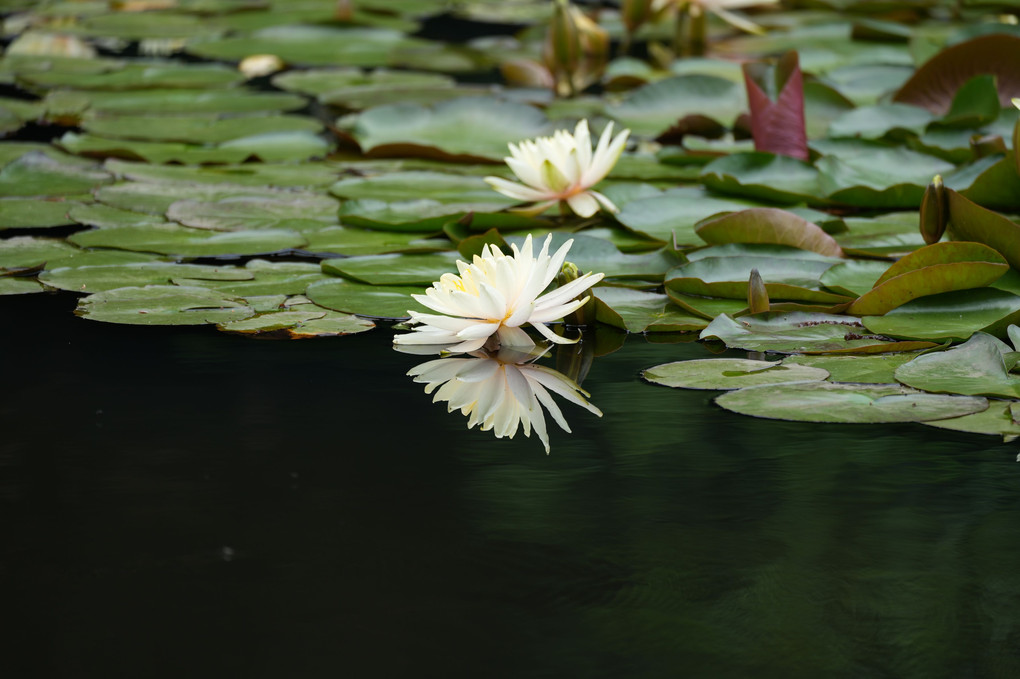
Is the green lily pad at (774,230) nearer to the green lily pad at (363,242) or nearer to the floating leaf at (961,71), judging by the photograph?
the green lily pad at (363,242)

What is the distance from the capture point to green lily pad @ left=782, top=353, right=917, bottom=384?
146 cm

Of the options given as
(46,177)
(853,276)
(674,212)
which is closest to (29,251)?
(46,177)

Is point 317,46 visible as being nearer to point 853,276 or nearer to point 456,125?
point 456,125

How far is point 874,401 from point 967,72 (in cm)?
178

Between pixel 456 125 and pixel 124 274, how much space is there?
50.8 inches

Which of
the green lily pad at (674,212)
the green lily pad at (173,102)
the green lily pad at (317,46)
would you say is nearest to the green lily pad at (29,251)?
the green lily pad at (674,212)

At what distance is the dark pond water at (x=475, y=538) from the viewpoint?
2.92 ft

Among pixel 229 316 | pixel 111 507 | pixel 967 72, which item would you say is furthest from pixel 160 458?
pixel 967 72

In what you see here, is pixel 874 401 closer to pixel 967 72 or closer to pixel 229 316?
pixel 229 316

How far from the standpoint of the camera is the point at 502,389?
148cm

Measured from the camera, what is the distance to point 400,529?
1.08m

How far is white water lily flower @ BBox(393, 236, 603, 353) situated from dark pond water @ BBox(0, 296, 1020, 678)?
0.36ft

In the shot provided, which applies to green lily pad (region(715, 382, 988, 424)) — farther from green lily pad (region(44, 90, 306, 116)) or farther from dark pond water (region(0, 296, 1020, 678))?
green lily pad (region(44, 90, 306, 116))

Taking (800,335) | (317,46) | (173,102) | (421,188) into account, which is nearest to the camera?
(800,335)
